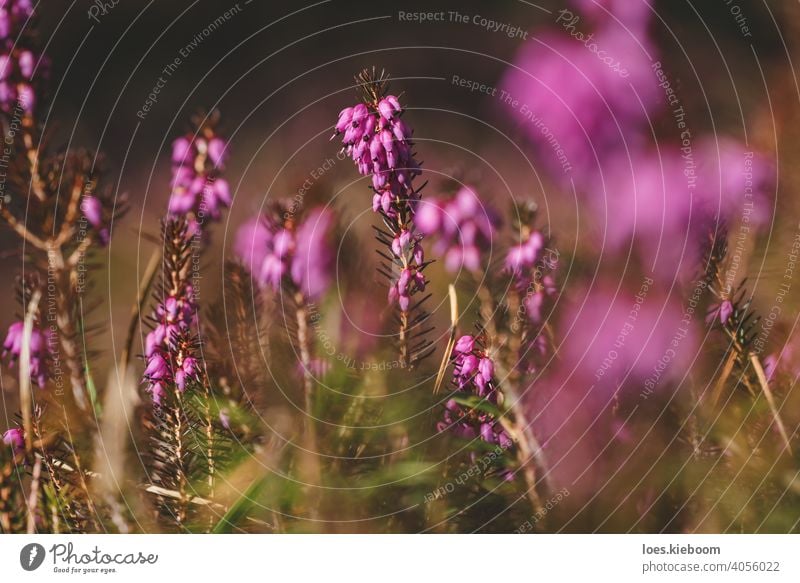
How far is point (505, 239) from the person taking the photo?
0.99 metres

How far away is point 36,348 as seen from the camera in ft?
3.30

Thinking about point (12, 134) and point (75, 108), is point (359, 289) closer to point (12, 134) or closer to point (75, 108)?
point (12, 134)

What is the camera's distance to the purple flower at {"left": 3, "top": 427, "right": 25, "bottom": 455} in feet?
3.26

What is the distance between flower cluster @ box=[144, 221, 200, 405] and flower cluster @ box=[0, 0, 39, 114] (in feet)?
0.97

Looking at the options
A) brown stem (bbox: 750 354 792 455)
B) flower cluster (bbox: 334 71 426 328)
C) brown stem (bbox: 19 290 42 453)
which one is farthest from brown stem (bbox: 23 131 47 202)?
brown stem (bbox: 750 354 792 455)

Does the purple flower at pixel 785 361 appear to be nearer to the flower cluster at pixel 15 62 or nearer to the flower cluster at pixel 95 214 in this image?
the flower cluster at pixel 95 214

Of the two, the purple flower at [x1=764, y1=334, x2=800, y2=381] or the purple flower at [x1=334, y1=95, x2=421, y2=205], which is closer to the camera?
the purple flower at [x1=334, y1=95, x2=421, y2=205]

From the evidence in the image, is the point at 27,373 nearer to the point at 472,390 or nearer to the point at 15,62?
the point at 15,62

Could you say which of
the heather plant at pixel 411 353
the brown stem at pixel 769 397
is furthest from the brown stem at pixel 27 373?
the brown stem at pixel 769 397

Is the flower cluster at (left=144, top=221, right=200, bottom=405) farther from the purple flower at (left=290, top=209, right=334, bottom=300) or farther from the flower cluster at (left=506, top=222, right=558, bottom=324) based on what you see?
the flower cluster at (left=506, top=222, right=558, bottom=324)

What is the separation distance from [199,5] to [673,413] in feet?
3.20
